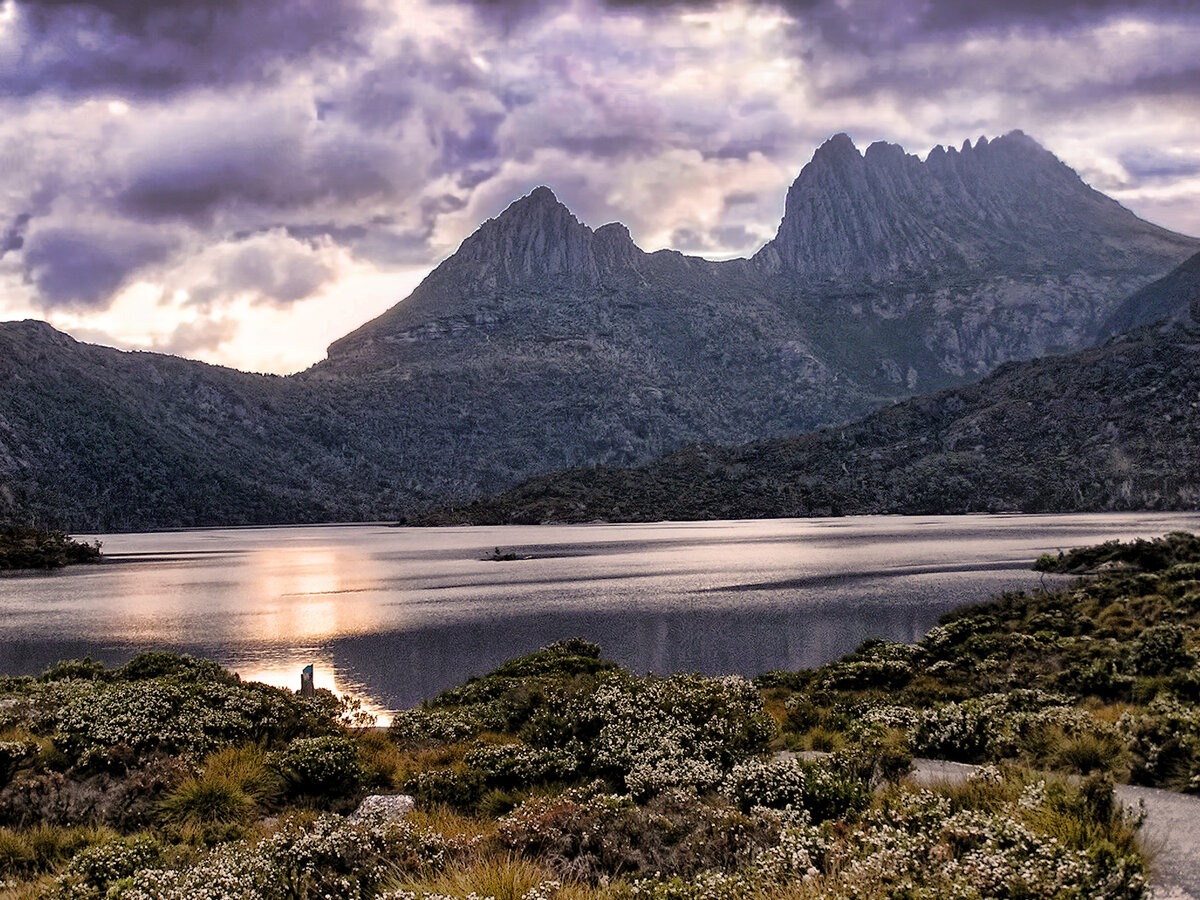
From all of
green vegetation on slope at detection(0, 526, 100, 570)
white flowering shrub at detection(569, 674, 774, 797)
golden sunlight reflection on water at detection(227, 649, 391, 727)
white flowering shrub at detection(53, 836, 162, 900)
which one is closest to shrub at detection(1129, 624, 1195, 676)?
white flowering shrub at detection(569, 674, 774, 797)

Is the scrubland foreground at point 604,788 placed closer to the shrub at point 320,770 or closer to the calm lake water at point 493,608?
the shrub at point 320,770

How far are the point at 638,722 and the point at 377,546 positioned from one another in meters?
188

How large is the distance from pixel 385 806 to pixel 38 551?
6529 inches

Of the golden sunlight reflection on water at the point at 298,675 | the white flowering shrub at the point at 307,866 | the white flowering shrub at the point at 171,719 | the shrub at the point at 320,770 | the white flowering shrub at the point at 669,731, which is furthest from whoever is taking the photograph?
the golden sunlight reflection on water at the point at 298,675

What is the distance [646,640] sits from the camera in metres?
52.8

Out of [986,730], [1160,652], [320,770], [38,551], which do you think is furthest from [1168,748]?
Answer: [38,551]

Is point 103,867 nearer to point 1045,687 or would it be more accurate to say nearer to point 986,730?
point 986,730

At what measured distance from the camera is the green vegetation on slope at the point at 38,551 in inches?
5851

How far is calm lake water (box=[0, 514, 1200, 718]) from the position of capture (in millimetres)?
48250

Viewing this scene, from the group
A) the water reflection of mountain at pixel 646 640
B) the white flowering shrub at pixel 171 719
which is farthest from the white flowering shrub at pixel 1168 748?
the water reflection of mountain at pixel 646 640

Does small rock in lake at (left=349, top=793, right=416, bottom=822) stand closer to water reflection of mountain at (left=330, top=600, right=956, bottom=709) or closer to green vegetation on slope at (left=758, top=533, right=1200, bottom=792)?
green vegetation on slope at (left=758, top=533, right=1200, bottom=792)

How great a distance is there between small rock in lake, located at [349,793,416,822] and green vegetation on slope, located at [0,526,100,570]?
160 metres

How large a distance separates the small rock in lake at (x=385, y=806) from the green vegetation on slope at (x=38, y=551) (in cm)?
15995

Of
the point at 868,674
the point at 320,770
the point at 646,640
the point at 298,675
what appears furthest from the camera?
the point at 646,640
